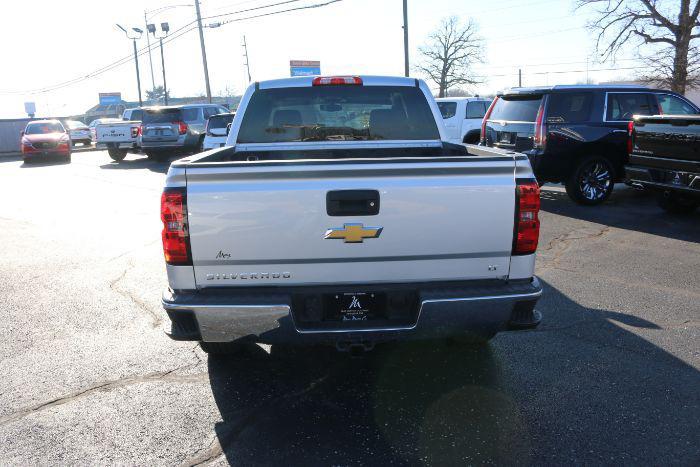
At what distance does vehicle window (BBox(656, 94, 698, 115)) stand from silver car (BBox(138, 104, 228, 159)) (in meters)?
14.7

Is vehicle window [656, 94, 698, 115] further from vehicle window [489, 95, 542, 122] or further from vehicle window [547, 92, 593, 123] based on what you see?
vehicle window [489, 95, 542, 122]

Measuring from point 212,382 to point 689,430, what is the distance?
9.52ft

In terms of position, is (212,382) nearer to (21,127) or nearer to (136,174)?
(136,174)

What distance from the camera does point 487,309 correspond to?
3.01 meters

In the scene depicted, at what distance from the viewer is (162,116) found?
19.3 meters

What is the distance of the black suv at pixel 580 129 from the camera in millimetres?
9352

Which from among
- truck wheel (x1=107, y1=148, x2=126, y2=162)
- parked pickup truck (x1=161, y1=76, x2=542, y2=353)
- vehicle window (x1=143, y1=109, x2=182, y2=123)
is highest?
vehicle window (x1=143, y1=109, x2=182, y2=123)

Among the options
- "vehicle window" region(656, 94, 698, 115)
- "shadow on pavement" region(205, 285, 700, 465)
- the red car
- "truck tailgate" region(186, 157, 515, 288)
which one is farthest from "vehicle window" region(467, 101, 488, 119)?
the red car

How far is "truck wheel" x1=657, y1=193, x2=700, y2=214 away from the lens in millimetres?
8977

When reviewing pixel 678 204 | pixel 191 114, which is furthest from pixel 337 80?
pixel 191 114

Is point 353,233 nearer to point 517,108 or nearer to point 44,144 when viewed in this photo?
point 517,108

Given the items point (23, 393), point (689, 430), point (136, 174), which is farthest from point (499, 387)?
point (136, 174)

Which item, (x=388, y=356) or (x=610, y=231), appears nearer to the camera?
(x=388, y=356)

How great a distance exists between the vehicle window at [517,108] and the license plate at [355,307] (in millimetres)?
7545
